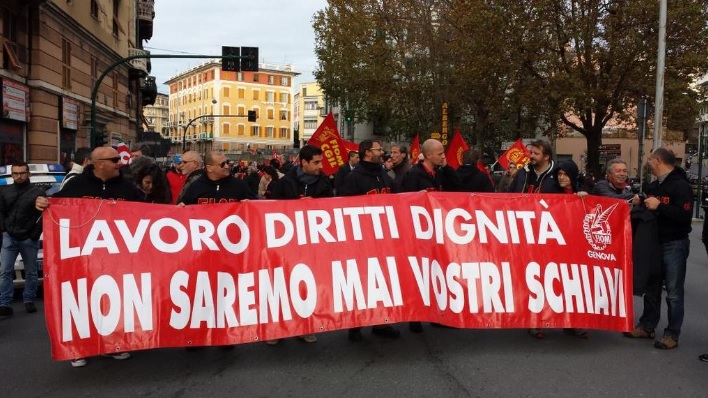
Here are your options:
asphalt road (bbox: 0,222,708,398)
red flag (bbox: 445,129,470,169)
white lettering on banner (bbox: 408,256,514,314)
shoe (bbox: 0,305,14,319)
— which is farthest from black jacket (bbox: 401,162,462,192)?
red flag (bbox: 445,129,470,169)

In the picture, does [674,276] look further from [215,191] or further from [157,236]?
[157,236]

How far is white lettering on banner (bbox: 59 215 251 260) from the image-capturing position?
4.81m

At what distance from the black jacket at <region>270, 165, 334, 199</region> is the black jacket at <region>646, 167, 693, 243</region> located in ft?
10.3

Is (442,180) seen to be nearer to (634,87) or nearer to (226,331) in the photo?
(226,331)

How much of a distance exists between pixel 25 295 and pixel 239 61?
15237 mm

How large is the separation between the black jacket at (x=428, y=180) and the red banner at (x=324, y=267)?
84cm

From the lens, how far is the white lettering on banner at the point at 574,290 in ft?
17.8

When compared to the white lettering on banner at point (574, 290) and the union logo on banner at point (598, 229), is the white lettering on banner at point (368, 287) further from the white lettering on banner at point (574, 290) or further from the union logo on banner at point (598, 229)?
the union logo on banner at point (598, 229)

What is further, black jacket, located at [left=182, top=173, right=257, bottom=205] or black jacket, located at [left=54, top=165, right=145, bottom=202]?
black jacket, located at [left=182, top=173, right=257, bottom=205]

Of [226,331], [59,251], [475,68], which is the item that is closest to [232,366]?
[226,331]

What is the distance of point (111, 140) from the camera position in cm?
2730

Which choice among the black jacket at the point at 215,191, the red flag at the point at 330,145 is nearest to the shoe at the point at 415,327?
the black jacket at the point at 215,191

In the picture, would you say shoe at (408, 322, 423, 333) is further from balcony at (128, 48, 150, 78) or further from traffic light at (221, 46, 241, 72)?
balcony at (128, 48, 150, 78)

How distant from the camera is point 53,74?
62.2ft
